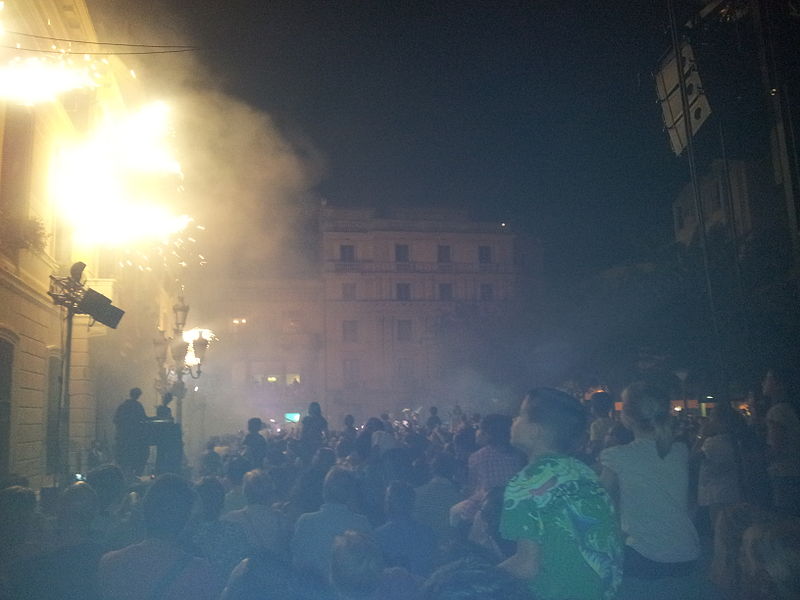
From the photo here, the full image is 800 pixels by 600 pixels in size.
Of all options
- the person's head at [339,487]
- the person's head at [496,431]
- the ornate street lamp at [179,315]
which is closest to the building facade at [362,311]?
the ornate street lamp at [179,315]

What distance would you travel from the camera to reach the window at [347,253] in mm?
51906

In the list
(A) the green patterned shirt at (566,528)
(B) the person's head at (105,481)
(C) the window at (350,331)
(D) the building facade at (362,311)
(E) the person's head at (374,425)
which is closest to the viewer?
(A) the green patterned shirt at (566,528)

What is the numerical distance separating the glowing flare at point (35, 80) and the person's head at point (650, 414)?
11614 mm

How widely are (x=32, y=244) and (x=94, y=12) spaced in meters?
8.20

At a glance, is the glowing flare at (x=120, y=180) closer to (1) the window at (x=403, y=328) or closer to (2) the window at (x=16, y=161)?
(2) the window at (x=16, y=161)

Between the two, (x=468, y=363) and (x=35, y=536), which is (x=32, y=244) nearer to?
(x=35, y=536)

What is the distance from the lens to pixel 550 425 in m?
3.12

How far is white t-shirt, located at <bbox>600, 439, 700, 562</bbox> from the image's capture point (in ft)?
12.0

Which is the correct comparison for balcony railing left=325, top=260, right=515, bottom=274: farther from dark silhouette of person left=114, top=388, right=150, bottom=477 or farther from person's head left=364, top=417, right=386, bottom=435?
dark silhouette of person left=114, top=388, right=150, bottom=477

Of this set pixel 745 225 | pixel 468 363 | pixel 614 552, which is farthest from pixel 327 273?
pixel 614 552

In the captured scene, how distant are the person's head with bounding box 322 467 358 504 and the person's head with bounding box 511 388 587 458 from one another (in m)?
2.01

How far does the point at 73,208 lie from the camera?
16.0 meters

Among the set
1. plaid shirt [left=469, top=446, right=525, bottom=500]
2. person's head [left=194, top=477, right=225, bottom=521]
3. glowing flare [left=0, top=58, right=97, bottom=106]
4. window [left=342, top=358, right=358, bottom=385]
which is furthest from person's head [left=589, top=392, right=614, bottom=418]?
window [left=342, top=358, right=358, bottom=385]

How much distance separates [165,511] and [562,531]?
2.23 m
